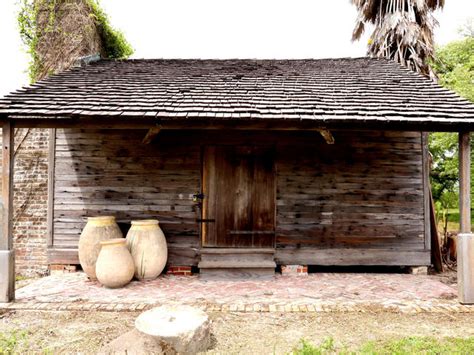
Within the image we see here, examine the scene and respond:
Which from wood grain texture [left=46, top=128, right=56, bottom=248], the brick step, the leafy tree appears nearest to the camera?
the brick step

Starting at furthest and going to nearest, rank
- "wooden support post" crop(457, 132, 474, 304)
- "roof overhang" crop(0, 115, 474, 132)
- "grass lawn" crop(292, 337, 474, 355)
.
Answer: "roof overhang" crop(0, 115, 474, 132), "wooden support post" crop(457, 132, 474, 304), "grass lawn" crop(292, 337, 474, 355)

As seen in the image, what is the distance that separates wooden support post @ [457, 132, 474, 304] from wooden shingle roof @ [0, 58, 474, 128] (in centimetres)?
48

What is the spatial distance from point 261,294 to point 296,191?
219 cm

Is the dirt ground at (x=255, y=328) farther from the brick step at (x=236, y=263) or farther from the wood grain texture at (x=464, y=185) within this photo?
the brick step at (x=236, y=263)

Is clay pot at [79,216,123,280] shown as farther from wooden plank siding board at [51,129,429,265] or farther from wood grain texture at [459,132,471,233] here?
wood grain texture at [459,132,471,233]

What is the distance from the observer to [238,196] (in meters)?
6.22

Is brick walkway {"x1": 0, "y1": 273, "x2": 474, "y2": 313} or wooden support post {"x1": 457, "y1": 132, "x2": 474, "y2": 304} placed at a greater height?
wooden support post {"x1": 457, "y1": 132, "x2": 474, "y2": 304}

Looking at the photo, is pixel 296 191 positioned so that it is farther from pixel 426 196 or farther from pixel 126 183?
pixel 126 183

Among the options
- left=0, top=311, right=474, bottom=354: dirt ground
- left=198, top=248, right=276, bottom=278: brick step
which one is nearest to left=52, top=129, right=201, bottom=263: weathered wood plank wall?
left=198, top=248, right=276, bottom=278: brick step

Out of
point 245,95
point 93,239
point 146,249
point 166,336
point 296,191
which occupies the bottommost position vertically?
point 166,336

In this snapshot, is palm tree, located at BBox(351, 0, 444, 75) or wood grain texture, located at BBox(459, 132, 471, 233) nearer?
wood grain texture, located at BBox(459, 132, 471, 233)

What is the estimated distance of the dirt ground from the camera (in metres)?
3.51

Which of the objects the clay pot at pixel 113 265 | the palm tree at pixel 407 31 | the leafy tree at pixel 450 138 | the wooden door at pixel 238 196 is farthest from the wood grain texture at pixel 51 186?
the leafy tree at pixel 450 138

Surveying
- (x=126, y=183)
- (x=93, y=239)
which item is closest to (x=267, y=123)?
(x=126, y=183)
